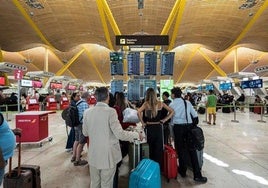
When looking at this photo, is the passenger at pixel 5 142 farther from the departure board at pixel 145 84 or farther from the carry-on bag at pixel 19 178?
the departure board at pixel 145 84

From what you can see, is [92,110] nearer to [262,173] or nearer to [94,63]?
[262,173]

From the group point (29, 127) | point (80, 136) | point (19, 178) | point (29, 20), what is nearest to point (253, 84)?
point (80, 136)

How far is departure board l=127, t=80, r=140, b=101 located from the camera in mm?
8867

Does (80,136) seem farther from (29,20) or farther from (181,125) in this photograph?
Answer: (29,20)

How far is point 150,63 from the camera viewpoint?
9.41 metres

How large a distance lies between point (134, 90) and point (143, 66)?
5.60 feet

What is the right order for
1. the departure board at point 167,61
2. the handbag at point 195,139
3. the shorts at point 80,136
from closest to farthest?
the handbag at point 195,139
the shorts at point 80,136
the departure board at point 167,61

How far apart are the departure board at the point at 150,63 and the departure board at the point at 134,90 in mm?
815

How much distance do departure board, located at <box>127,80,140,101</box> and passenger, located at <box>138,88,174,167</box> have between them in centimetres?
487

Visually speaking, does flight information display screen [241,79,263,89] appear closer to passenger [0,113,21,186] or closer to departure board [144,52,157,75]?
departure board [144,52,157,75]

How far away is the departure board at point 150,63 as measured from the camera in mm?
9352

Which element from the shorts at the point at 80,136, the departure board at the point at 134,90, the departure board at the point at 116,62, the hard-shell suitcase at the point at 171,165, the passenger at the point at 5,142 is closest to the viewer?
the passenger at the point at 5,142

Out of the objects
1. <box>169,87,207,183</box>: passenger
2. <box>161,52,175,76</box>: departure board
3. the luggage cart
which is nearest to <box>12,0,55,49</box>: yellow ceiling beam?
<box>161,52,175,76</box>: departure board

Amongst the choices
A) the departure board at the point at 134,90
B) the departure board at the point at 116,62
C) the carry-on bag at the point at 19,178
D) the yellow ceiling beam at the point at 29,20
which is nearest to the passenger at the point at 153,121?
the carry-on bag at the point at 19,178
